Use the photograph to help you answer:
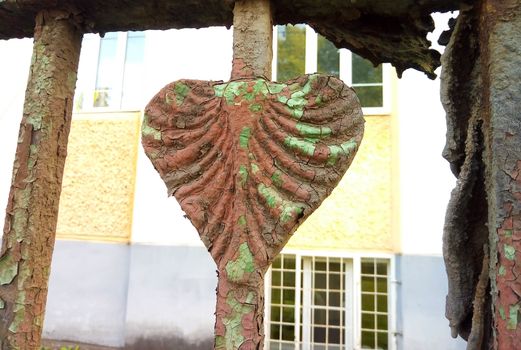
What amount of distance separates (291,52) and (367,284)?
3.15 metres

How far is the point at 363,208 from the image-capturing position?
528 cm

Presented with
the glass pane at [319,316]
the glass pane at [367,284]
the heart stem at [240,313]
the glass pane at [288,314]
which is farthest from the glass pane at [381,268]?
the heart stem at [240,313]

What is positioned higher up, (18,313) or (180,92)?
(180,92)

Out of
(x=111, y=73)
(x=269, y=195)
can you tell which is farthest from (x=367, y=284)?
(x=269, y=195)

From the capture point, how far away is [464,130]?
99cm

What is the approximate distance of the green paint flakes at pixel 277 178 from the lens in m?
0.86

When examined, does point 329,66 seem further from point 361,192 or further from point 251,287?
point 251,287

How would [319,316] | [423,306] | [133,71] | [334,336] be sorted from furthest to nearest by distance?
[133,71]
[319,316]
[334,336]
[423,306]

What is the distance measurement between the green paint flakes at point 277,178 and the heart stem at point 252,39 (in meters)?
0.22

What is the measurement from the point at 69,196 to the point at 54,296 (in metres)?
1.36

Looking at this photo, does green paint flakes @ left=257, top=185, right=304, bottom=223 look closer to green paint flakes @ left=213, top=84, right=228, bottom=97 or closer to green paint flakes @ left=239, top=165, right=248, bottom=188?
green paint flakes @ left=239, top=165, right=248, bottom=188

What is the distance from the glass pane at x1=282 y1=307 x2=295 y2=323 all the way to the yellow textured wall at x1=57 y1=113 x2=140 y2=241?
2.26m

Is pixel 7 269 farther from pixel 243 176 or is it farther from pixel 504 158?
pixel 504 158

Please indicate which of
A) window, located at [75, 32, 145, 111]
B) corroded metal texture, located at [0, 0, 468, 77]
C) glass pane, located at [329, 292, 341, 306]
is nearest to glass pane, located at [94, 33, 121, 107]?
window, located at [75, 32, 145, 111]
